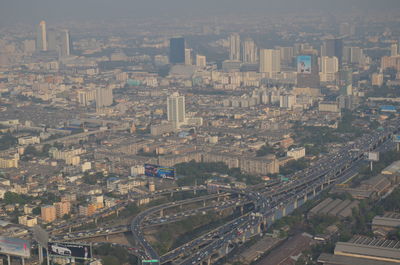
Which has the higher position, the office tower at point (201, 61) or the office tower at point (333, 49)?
the office tower at point (333, 49)

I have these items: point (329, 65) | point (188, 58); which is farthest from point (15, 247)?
point (188, 58)

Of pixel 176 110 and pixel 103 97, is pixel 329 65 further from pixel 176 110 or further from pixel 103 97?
pixel 176 110

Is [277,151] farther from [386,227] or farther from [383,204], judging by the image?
[386,227]

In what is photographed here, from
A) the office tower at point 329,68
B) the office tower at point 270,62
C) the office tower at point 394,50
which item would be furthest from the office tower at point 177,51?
the office tower at point 394,50

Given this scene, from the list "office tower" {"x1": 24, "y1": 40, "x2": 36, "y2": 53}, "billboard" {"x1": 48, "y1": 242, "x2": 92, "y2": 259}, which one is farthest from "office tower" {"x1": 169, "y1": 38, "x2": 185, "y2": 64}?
"billboard" {"x1": 48, "y1": 242, "x2": 92, "y2": 259}

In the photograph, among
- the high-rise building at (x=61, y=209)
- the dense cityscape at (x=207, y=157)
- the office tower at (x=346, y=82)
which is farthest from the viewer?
the office tower at (x=346, y=82)

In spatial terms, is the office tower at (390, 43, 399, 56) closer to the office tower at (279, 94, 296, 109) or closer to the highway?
the office tower at (279, 94, 296, 109)

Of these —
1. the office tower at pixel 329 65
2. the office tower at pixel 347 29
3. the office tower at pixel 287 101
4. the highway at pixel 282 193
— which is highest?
the office tower at pixel 347 29

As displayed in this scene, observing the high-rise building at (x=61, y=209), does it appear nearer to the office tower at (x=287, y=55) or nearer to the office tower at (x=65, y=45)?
the office tower at (x=287, y=55)
